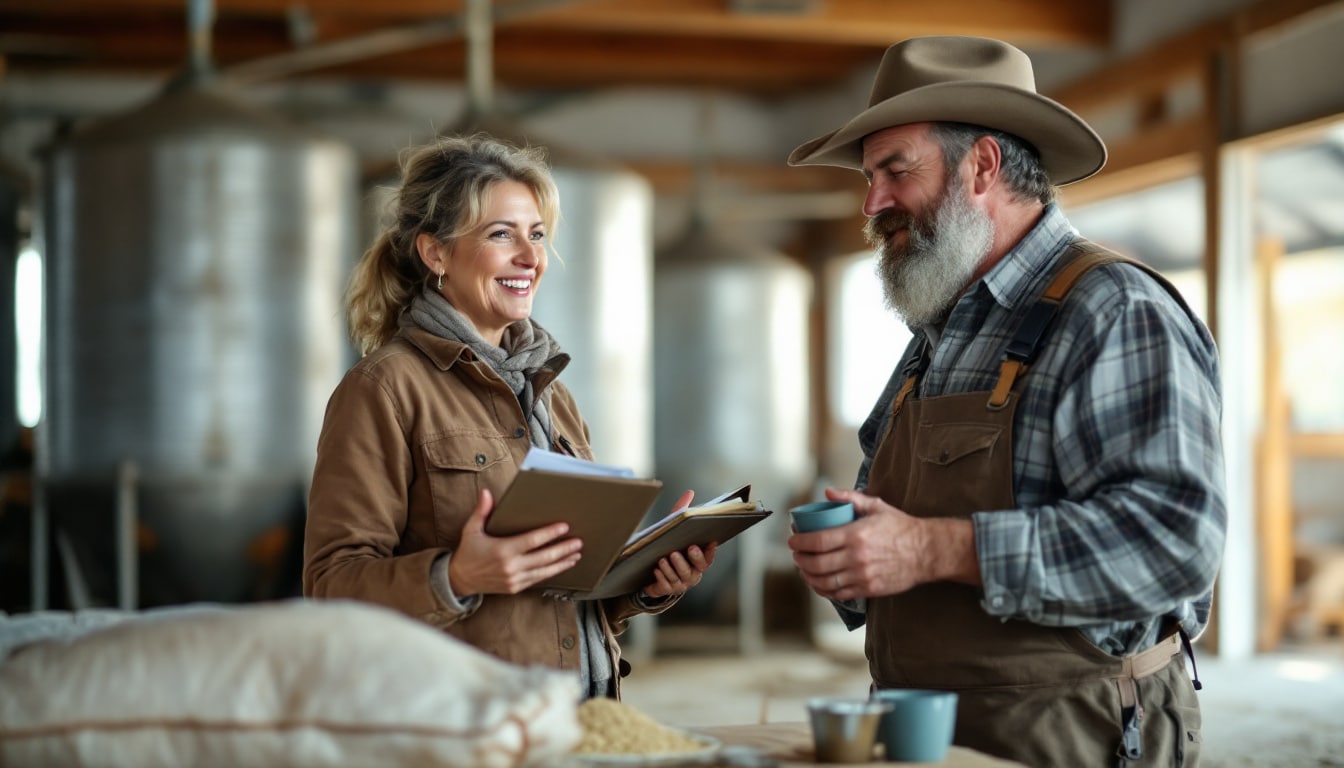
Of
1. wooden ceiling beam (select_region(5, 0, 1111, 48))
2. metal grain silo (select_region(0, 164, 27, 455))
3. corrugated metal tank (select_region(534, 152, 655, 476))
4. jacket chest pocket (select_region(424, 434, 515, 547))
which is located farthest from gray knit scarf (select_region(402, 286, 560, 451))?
metal grain silo (select_region(0, 164, 27, 455))

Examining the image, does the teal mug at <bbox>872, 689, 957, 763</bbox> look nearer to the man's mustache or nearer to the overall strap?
the overall strap

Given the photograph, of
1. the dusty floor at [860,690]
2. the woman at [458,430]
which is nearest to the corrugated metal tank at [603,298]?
the dusty floor at [860,690]

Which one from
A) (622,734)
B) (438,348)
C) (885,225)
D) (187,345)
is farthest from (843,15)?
(622,734)

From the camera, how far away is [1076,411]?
2.00 metres

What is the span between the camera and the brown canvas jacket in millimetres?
2100

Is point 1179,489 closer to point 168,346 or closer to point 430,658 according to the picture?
point 430,658

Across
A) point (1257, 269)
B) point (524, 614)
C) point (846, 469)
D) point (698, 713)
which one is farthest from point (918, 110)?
point (846, 469)

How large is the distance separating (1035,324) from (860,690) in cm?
461

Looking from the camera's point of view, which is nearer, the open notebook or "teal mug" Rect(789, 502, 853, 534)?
the open notebook

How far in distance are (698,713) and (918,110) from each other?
421 centimetres

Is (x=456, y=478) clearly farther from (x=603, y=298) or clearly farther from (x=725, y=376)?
(x=725, y=376)

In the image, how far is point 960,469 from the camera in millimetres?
2102

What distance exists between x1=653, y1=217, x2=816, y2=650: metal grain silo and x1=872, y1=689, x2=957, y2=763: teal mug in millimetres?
7310

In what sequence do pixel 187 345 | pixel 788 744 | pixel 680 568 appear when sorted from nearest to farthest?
pixel 788 744 < pixel 680 568 < pixel 187 345
